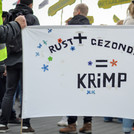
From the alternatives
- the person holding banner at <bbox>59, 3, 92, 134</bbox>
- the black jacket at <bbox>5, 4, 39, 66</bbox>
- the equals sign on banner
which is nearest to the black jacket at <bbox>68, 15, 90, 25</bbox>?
the person holding banner at <bbox>59, 3, 92, 134</bbox>

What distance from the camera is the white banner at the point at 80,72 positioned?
4.02 meters

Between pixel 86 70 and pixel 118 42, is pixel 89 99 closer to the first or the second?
pixel 86 70

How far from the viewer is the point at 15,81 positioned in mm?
4797

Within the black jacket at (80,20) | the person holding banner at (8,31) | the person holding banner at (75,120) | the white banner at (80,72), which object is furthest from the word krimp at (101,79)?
the person holding banner at (8,31)

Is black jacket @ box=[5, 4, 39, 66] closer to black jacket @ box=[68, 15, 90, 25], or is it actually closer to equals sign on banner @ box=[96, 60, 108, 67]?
black jacket @ box=[68, 15, 90, 25]

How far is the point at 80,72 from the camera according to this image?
13.3ft

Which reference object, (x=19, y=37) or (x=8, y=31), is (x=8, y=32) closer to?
(x=8, y=31)

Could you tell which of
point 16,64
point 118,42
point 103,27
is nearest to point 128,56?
point 118,42

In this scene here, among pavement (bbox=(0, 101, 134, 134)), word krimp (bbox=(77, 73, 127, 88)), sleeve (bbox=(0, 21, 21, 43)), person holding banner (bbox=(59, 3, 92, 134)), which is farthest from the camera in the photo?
pavement (bbox=(0, 101, 134, 134))

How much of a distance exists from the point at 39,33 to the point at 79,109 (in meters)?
1.03

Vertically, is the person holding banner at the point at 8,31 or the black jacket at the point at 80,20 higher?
the black jacket at the point at 80,20

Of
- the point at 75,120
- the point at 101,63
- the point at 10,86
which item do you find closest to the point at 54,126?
the point at 75,120

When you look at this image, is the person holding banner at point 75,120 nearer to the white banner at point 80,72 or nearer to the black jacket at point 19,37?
the black jacket at point 19,37

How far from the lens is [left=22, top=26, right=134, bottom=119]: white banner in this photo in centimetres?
402
